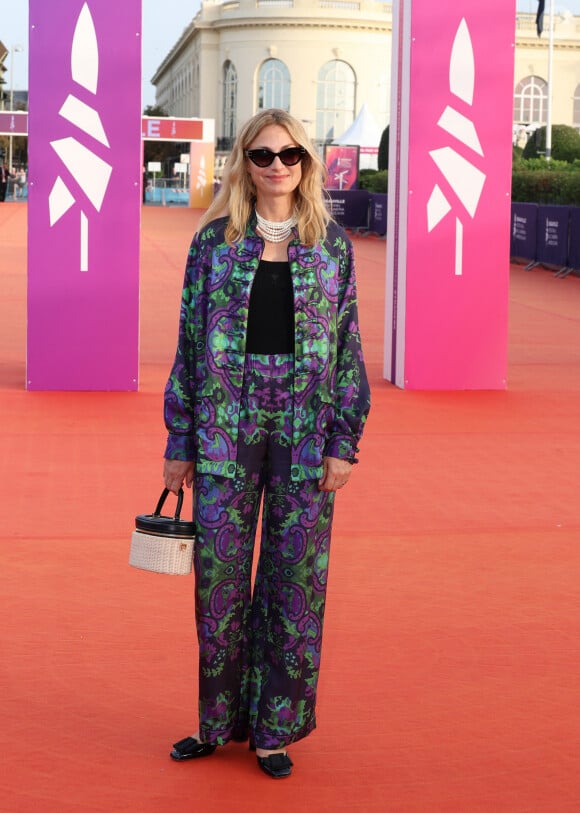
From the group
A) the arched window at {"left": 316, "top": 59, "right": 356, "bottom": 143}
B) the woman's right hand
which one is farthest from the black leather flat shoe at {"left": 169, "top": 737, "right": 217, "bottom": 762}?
the arched window at {"left": 316, "top": 59, "right": 356, "bottom": 143}

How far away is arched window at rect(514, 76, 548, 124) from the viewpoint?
3701 inches

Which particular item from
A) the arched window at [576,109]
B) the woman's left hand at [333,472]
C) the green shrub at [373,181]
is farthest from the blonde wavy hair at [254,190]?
the arched window at [576,109]

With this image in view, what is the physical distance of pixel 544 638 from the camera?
5.41 meters

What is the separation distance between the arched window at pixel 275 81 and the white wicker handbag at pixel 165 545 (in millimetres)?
97395

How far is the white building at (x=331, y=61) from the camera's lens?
319 feet

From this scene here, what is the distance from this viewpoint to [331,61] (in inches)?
3927

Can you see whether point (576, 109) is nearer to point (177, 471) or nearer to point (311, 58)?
point (311, 58)

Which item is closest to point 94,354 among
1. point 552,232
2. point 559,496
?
point 559,496

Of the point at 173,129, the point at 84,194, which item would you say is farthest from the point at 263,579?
the point at 173,129

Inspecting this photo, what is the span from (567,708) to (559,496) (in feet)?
10.7

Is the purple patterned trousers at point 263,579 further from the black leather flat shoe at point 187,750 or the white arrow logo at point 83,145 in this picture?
the white arrow logo at point 83,145

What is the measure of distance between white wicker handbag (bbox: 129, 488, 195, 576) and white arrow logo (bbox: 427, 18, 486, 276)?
25.7 ft

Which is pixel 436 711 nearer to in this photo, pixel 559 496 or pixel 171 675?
pixel 171 675

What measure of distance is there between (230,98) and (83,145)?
309 feet
